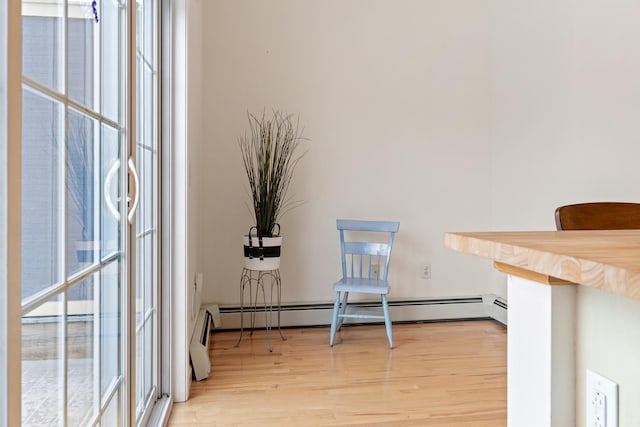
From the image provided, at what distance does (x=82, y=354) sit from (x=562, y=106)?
2770 mm

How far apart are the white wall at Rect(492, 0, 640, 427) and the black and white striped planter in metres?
1.67

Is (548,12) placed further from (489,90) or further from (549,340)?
(549,340)

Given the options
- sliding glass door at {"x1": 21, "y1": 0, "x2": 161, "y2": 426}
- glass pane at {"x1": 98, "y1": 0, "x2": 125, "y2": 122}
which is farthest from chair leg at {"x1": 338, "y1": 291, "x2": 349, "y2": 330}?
glass pane at {"x1": 98, "y1": 0, "x2": 125, "y2": 122}

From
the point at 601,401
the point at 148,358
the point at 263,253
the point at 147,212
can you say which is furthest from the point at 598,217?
the point at 263,253

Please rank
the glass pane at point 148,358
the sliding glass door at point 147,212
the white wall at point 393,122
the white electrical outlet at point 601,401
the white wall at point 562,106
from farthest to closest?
the white wall at point 393,122
the white wall at point 562,106
the glass pane at point 148,358
the sliding glass door at point 147,212
the white electrical outlet at point 601,401

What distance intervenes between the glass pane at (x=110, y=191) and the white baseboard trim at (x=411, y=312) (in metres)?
1.98

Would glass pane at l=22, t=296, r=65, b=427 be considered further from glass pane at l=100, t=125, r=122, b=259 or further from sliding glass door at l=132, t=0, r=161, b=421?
sliding glass door at l=132, t=0, r=161, b=421

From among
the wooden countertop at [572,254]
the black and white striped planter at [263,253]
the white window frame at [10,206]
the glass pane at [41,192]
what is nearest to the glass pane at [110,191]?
the glass pane at [41,192]

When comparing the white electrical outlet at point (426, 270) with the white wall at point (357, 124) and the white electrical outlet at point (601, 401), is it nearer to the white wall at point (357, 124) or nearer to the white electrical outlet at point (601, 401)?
the white wall at point (357, 124)

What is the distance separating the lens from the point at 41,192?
0.88 meters

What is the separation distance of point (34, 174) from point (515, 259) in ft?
2.66

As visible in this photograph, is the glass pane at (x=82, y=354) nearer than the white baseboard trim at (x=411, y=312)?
Yes

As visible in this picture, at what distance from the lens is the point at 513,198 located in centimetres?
330

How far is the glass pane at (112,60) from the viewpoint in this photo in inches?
49.3
